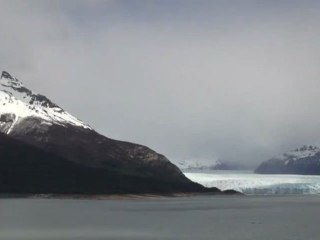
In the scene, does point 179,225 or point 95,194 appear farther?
point 95,194

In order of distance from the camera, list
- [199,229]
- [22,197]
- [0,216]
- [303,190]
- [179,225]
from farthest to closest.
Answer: [303,190], [22,197], [0,216], [179,225], [199,229]

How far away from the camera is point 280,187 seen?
624 feet

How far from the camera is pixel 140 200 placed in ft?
621

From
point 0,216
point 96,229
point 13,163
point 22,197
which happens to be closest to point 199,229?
point 96,229

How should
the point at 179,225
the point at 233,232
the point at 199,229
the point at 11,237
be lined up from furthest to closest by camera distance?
the point at 179,225
the point at 199,229
the point at 233,232
the point at 11,237

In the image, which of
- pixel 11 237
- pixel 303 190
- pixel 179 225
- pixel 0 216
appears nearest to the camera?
pixel 11 237

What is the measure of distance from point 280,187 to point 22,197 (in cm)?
7343

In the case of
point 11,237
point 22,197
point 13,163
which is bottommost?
point 11,237

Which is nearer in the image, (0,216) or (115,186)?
(0,216)

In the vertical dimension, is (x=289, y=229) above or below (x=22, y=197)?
below

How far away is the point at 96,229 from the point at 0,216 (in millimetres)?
28892

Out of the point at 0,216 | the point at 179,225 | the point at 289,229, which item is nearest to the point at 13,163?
the point at 0,216

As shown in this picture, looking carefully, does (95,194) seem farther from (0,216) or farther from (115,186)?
(0,216)

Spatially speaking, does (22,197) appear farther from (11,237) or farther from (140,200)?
(11,237)
